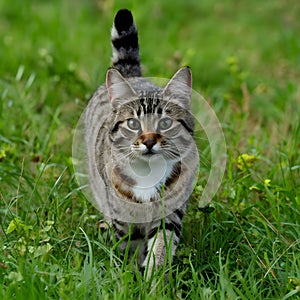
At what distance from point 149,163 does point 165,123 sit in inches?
8.4

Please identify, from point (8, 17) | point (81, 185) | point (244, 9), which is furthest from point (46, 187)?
point (244, 9)

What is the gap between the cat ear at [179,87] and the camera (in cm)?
348

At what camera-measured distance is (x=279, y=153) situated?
4.42m

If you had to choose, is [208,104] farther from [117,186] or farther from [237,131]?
[117,186]

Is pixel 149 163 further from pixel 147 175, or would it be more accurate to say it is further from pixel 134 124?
pixel 134 124

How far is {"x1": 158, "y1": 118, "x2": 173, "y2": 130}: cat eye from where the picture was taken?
340cm

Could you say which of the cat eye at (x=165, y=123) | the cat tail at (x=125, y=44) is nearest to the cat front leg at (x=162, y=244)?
the cat eye at (x=165, y=123)

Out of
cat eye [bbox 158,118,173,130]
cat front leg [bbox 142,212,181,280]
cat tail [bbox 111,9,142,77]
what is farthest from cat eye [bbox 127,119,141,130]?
cat tail [bbox 111,9,142,77]

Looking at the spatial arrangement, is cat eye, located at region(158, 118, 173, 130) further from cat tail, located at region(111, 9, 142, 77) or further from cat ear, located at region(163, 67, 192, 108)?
cat tail, located at region(111, 9, 142, 77)

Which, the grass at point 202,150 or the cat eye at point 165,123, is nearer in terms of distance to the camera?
the grass at point 202,150

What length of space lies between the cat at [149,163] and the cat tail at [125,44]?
58 cm

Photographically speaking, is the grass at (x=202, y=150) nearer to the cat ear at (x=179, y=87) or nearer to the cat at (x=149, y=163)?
the cat at (x=149, y=163)

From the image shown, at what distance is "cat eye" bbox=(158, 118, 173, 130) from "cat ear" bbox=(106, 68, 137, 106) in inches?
8.7

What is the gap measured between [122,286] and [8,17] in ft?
16.8
